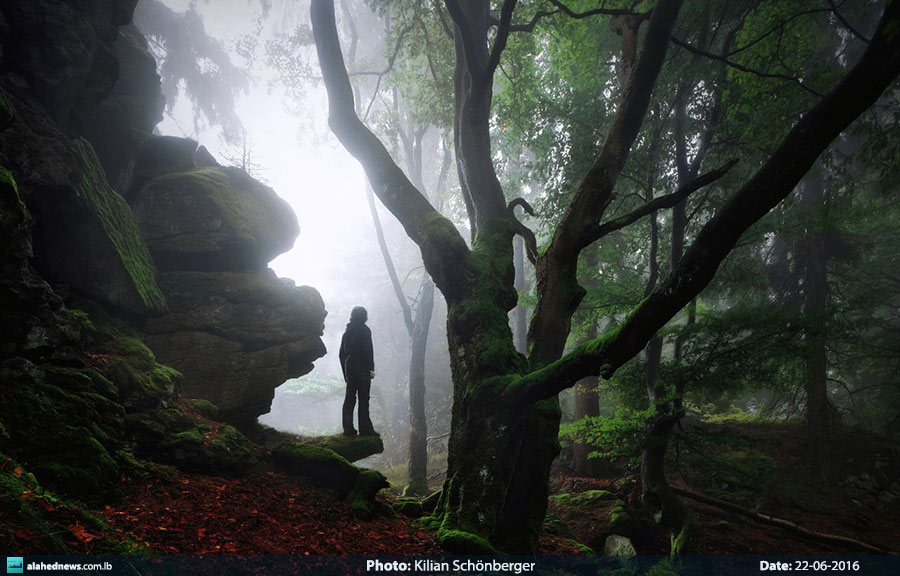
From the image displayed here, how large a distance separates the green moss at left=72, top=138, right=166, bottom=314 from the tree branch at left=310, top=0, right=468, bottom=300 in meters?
4.44

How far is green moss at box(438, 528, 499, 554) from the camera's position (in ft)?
12.7

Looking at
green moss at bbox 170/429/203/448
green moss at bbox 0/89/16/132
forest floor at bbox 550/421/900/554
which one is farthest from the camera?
forest floor at bbox 550/421/900/554

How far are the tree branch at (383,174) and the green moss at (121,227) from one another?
4444mm

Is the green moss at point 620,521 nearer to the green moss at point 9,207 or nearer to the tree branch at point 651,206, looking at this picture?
the tree branch at point 651,206

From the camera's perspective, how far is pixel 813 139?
9.86 ft

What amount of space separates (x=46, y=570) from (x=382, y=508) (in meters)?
3.92

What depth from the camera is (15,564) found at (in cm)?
196

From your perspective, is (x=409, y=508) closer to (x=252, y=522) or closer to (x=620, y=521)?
(x=252, y=522)

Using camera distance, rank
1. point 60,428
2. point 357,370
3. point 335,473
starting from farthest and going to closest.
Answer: point 357,370, point 335,473, point 60,428

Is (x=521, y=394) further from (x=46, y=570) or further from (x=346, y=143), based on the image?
(x=346, y=143)

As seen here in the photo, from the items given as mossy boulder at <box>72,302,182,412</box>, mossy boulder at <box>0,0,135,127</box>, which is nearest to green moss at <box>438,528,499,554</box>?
mossy boulder at <box>72,302,182,412</box>

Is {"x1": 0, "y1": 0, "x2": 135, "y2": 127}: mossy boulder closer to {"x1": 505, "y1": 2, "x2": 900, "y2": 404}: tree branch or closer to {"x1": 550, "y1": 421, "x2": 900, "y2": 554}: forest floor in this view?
{"x1": 505, "y1": 2, "x2": 900, "y2": 404}: tree branch

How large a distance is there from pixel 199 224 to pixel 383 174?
533 cm

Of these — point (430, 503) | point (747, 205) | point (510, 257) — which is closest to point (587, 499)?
point (430, 503)
